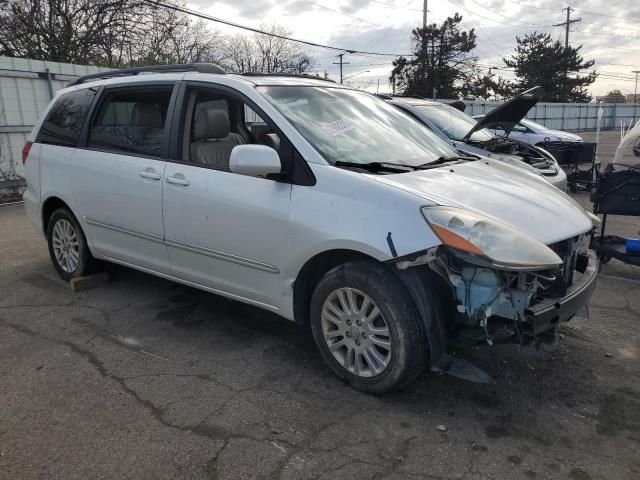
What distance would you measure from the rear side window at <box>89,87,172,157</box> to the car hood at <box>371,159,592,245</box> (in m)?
1.93

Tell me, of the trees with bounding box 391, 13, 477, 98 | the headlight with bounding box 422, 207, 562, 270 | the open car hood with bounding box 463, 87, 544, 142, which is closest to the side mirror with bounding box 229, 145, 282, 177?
the headlight with bounding box 422, 207, 562, 270

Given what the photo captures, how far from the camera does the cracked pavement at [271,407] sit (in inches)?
98.0

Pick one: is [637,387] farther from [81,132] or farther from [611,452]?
[81,132]

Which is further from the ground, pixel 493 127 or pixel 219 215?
pixel 493 127

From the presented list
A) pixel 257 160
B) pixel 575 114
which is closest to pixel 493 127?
pixel 257 160

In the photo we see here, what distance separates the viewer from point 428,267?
284 centimetres

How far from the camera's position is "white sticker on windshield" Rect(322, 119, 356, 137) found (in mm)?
3492

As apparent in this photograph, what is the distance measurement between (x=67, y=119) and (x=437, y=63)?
42091 millimetres

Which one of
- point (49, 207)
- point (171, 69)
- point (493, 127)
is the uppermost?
point (171, 69)

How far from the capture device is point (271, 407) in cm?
296

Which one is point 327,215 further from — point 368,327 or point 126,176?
point 126,176

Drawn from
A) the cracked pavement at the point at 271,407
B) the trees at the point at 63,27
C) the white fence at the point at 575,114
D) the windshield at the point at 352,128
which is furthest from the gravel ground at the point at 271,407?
the white fence at the point at 575,114

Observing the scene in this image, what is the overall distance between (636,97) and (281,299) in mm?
85830

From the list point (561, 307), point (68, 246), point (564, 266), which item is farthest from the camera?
point (68, 246)
